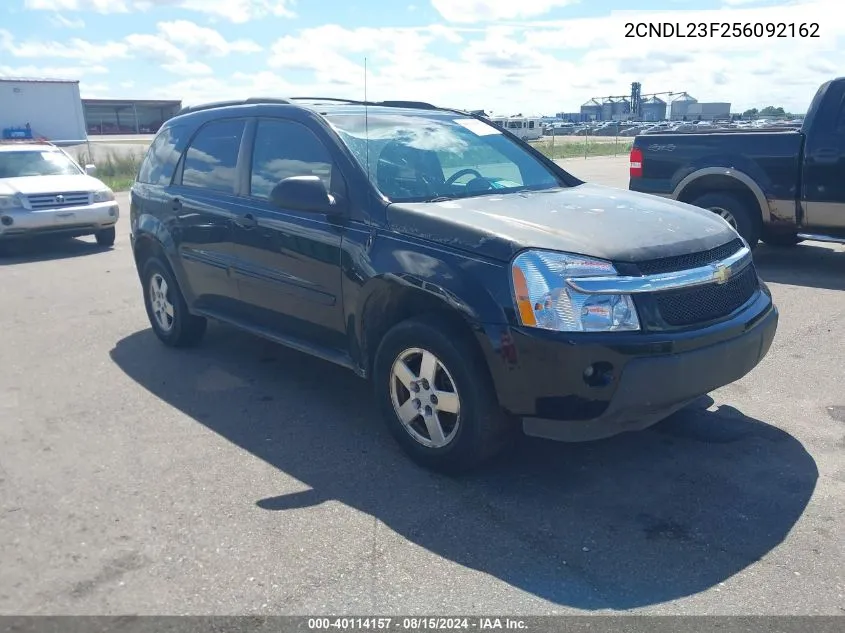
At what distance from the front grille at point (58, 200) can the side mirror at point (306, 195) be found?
27.9ft

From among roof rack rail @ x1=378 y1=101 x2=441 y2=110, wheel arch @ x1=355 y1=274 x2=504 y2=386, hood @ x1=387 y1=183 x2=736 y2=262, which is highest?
roof rack rail @ x1=378 y1=101 x2=441 y2=110

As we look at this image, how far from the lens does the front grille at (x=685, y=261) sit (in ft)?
11.8

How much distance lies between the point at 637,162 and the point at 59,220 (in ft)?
26.6

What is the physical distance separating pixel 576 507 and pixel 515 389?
64cm

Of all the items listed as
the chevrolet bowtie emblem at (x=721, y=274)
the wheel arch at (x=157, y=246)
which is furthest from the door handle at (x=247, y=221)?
the chevrolet bowtie emblem at (x=721, y=274)

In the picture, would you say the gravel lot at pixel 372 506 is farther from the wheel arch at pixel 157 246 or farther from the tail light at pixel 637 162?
the tail light at pixel 637 162

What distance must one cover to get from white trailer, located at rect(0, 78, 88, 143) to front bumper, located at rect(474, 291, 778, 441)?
41.8 m

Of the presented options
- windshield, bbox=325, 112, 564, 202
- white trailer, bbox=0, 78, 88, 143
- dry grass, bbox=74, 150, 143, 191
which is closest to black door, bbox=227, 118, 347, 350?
windshield, bbox=325, 112, 564, 202

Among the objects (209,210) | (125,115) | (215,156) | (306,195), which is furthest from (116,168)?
(125,115)

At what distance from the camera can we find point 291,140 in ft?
16.0

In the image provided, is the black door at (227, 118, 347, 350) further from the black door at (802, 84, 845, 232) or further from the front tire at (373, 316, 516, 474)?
the black door at (802, 84, 845, 232)

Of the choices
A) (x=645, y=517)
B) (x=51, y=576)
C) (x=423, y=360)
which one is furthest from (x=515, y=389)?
(x=51, y=576)

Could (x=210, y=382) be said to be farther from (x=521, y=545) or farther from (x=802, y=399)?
(x=802, y=399)

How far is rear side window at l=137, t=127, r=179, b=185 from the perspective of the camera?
6.11 metres
